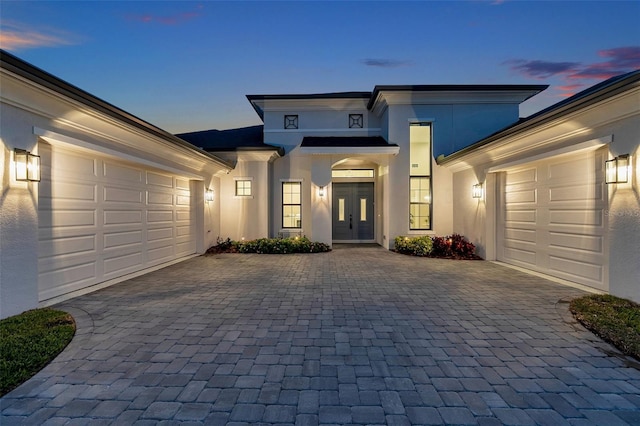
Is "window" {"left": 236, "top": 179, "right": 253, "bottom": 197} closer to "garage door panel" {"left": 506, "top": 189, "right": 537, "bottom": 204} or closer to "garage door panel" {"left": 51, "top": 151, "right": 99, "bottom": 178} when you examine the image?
"garage door panel" {"left": 51, "top": 151, "right": 99, "bottom": 178}

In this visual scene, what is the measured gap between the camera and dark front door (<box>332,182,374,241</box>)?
42.0 ft

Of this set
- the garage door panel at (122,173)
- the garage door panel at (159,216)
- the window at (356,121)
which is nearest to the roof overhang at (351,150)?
the window at (356,121)

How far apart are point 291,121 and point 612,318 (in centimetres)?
1136

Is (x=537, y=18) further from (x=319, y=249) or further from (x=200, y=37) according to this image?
(x=200, y=37)

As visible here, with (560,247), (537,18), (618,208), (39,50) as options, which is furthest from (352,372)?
(39,50)

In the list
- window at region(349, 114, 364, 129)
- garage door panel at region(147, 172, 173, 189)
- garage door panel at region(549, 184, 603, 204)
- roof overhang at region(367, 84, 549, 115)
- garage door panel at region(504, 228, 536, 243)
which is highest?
roof overhang at region(367, 84, 549, 115)

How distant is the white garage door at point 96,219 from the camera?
4.62 m

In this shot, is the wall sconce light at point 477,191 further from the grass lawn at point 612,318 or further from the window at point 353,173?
the window at point 353,173

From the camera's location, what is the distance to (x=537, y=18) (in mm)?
8102

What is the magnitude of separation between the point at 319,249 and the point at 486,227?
5388mm

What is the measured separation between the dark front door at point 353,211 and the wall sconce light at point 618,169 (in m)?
8.49

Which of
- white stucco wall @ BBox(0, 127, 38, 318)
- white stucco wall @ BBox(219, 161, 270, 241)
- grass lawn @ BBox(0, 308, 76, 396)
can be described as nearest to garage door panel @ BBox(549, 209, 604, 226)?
grass lawn @ BBox(0, 308, 76, 396)

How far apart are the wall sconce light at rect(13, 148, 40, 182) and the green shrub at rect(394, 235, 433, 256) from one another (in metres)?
9.25

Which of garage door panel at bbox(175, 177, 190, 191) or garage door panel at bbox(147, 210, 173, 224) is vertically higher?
garage door panel at bbox(175, 177, 190, 191)
